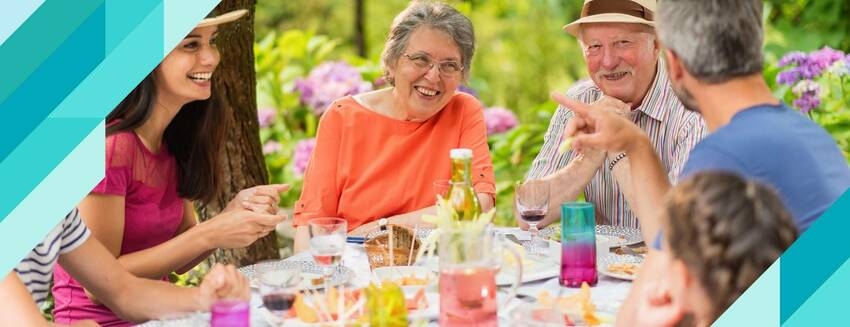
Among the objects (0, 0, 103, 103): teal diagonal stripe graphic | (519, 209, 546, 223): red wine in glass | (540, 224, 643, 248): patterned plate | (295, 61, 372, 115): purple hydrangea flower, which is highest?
(0, 0, 103, 103): teal diagonal stripe graphic

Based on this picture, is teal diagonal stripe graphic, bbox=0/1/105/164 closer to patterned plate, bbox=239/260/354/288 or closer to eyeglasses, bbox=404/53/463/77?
patterned plate, bbox=239/260/354/288

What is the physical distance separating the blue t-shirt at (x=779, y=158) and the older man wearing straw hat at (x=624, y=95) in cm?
128

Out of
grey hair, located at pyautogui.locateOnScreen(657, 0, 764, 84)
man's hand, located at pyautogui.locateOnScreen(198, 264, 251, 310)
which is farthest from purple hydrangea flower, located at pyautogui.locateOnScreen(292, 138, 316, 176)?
grey hair, located at pyautogui.locateOnScreen(657, 0, 764, 84)

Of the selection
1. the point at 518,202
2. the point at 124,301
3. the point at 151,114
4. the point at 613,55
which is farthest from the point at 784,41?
the point at 124,301

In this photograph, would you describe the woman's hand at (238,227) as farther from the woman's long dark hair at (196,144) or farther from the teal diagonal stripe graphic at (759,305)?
the teal diagonal stripe graphic at (759,305)

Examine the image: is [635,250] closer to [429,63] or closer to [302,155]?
[429,63]

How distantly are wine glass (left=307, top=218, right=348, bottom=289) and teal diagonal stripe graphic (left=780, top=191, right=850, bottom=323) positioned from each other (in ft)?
3.58

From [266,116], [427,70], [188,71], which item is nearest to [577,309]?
[188,71]

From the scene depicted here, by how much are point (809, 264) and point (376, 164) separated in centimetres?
220

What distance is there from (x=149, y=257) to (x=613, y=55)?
1655mm

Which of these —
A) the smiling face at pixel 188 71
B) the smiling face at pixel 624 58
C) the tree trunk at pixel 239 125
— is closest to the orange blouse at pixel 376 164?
the smiling face at pixel 624 58

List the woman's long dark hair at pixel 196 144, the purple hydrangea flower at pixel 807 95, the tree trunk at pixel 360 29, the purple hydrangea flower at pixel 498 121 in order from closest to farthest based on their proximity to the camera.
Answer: the woman's long dark hair at pixel 196 144 → the purple hydrangea flower at pixel 807 95 → the purple hydrangea flower at pixel 498 121 → the tree trunk at pixel 360 29

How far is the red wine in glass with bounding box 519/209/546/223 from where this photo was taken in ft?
9.46

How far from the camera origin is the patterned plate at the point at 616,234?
3.00 m
